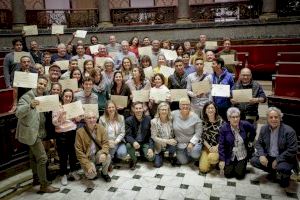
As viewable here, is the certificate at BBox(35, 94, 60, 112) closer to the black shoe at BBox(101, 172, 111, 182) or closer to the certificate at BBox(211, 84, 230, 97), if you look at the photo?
the black shoe at BBox(101, 172, 111, 182)

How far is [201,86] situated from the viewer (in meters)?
5.11

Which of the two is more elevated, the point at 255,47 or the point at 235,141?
the point at 255,47

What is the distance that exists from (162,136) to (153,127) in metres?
0.22

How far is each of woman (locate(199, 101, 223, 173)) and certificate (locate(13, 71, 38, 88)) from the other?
257 centimetres

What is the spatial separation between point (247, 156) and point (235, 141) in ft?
1.16

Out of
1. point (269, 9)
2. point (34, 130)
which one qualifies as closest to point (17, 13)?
point (34, 130)

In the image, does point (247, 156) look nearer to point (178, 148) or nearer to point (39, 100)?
point (178, 148)

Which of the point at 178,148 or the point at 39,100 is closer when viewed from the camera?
→ the point at 39,100

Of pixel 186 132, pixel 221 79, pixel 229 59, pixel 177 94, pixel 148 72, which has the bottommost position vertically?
pixel 186 132

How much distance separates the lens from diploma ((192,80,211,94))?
5.10 meters

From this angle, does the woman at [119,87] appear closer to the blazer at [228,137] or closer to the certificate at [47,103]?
the certificate at [47,103]

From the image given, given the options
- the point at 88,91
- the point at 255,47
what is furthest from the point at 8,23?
the point at 255,47

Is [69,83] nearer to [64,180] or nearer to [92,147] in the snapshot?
[92,147]

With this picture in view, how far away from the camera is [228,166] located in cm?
460
